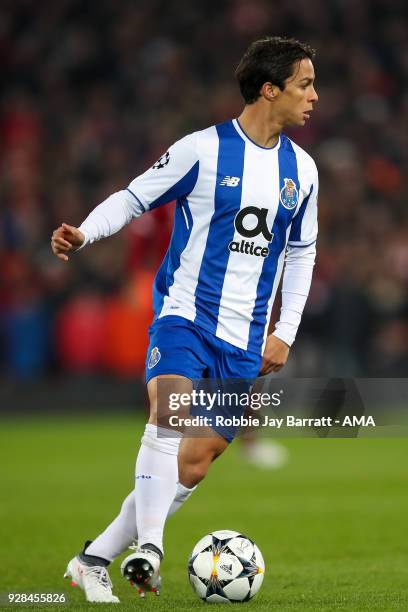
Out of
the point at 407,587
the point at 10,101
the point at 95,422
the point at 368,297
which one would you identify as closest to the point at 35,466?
the point at 95,422

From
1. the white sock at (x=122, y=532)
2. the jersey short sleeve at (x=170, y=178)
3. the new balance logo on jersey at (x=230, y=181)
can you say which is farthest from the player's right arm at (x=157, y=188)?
the white sock at (x=122, y=532)

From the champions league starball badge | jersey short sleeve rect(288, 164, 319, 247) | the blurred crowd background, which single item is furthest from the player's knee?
the blurred crowd background

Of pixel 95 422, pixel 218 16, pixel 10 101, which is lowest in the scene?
pixel 95 422

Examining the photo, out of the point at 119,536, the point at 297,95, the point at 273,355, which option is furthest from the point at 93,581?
the point at 297,95

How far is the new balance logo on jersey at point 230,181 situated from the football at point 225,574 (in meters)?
1.42

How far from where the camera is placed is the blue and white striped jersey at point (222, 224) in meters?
4.87

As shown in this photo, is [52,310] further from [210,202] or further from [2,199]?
[210,202]

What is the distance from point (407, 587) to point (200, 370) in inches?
49.4

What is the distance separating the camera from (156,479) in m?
4.65

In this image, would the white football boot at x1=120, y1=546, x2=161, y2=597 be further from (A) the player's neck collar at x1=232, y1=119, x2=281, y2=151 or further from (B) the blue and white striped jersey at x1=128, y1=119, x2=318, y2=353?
(A) the player's neck collar at x1=232, y1=119, x2=281, y2=151

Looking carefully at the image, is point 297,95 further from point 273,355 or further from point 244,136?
point 273,355

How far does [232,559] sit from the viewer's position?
4.78 metres

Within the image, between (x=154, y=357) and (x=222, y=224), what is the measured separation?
587 millimetres

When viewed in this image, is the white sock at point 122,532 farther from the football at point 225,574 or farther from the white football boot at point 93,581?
the football at point 225,574
